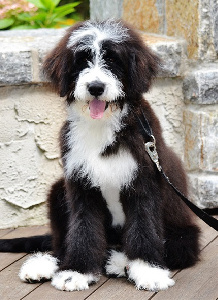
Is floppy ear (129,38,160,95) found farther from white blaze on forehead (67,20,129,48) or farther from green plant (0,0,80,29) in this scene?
green plant (0,0,80,29)

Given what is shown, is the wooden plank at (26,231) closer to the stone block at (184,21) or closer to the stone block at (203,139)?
the stone block at (203,139)

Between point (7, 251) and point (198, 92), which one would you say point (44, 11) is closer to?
point (198, 92)

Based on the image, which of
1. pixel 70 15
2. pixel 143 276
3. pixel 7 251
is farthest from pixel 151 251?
pixel 70 15

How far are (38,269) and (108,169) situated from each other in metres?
0.64

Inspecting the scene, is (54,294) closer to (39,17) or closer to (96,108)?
(96,108)

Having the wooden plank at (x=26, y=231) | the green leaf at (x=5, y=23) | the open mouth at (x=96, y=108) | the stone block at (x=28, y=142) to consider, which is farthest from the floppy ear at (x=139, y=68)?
the green leaf at (x=5, y=23)

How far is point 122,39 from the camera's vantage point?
3.17 meters

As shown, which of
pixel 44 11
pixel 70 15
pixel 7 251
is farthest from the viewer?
pixel 70 15

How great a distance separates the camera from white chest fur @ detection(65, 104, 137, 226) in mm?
3307

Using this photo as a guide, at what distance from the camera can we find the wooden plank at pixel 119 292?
3.28 meters

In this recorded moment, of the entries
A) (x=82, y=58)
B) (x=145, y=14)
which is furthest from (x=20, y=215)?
(x=145, y=14)

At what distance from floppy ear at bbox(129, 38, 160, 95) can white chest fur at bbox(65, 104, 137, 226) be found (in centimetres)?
17

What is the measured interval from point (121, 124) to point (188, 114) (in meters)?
1.18

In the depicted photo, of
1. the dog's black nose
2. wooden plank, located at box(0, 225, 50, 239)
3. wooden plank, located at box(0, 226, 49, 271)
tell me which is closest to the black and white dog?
the dog's black nose
